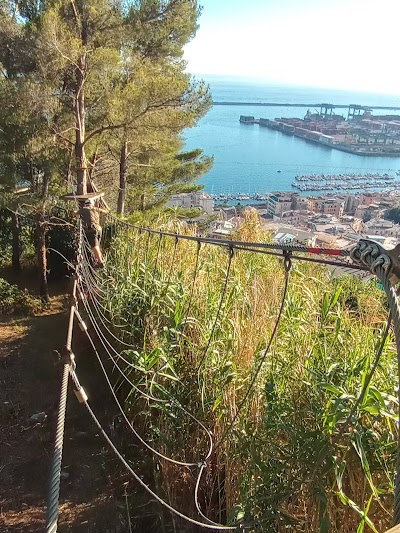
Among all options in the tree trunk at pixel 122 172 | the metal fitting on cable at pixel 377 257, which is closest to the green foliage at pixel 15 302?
the tree trunk at pixel 122 172

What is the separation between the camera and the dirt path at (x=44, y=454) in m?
2.25

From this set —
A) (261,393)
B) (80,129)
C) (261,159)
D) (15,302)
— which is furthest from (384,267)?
(261,159)

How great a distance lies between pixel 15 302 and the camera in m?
5.51

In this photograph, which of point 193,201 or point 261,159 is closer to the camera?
point 193,201

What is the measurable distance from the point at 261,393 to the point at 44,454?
1871 mm

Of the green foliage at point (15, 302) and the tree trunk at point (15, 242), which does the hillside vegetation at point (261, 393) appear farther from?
the tree trunk at point (15, 242)

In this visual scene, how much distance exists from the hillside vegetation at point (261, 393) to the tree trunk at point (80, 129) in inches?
111

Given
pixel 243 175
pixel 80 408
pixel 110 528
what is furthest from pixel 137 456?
pixel 243 175

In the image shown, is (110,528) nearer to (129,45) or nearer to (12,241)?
(129,45)

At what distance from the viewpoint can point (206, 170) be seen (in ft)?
26.5

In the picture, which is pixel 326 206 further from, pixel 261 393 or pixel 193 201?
pixel 261 393

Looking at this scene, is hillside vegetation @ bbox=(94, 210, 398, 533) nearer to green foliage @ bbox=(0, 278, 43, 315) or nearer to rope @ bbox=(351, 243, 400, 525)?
rope @ bbox=(351, 243, 400, 525)

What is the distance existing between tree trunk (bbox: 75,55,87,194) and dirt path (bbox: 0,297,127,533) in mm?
2084

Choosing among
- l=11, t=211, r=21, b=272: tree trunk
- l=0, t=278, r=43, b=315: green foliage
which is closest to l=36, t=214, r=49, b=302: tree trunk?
l=0, t=278, r=43, b=315: green foliage
